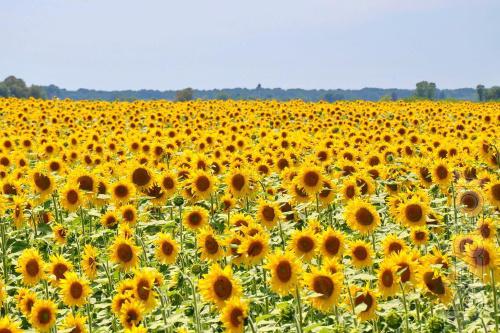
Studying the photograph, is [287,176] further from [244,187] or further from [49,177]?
[49,177]

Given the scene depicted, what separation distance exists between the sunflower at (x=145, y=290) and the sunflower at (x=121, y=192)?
11.9 ft

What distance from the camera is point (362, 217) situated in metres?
7.45

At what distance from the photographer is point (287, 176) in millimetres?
9844

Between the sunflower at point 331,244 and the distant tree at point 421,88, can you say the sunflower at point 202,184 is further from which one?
the distant tree at point 421,88

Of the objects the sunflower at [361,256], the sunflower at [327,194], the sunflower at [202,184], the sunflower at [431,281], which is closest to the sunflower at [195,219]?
the sunflower at [202,184]

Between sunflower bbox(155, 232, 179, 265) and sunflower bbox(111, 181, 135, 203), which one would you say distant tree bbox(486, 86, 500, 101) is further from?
sunflower bbox(155, 232, 179, 265)

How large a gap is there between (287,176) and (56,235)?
3.11 m

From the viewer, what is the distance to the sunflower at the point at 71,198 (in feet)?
30.9

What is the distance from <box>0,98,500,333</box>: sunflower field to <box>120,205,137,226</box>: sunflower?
0.14 ft

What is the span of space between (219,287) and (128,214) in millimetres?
3991

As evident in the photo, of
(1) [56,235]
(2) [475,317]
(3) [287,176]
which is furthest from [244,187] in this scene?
(2) [475,317]

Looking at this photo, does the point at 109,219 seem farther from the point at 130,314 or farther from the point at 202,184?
the point at 130,314

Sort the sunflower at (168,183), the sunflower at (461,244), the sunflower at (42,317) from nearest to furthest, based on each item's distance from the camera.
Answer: the sunflower at (461,244) → the sunflower at (42,317) → the sunflower at (168,183)

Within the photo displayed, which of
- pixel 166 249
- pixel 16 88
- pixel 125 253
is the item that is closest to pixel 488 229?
pixel 166 249
